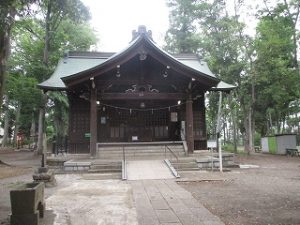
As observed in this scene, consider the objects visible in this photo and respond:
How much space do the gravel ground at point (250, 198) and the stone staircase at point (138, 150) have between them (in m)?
5.08

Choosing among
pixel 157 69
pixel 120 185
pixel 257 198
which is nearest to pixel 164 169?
pixel 120 185

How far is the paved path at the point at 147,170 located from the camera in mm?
12148

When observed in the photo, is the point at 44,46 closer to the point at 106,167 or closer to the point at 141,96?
the point at 141,96

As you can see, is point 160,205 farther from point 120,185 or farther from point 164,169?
point 164,169

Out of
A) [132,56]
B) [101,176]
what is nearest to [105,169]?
[101,176]

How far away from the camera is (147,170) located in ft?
42.6

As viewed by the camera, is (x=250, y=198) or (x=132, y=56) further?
(x=132, y=56)

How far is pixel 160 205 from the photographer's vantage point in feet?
23.6

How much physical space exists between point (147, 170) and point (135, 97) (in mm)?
4971

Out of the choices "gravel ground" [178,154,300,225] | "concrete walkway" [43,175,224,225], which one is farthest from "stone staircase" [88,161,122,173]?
"gravel ground" [178,154,300,225]

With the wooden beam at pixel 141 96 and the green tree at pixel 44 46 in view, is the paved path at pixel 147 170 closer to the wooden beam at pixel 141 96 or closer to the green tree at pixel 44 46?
Answer: the wooden beam at pixel 141 96

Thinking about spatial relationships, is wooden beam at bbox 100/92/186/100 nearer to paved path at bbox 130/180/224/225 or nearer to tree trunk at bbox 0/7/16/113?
paved path at bbox 130/180/224/225

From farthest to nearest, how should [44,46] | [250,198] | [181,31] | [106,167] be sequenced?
1. [181,31]
2. [44,46]
3. [106,167]
4. [250,198]

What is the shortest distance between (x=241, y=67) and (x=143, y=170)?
49.8ft
